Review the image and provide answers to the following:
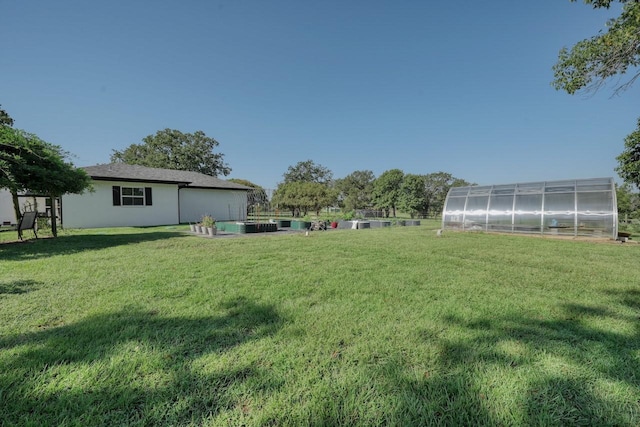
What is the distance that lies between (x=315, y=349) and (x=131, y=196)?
18.8m

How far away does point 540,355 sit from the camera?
2.18m

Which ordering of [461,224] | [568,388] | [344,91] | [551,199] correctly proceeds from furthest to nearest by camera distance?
1. [344,91]
2. [461,224]
3. [551,199]
4. [568,388]

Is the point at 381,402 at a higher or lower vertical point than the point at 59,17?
lower

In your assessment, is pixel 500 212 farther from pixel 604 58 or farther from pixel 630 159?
pixel 604 58

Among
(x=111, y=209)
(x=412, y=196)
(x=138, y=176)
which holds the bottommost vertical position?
(x=111, y=209)

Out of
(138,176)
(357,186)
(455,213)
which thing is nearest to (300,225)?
(455,213)

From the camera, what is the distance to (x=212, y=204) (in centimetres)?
2127

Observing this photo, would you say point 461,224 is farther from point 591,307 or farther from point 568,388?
point 568,388

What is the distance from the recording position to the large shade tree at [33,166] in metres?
6.75

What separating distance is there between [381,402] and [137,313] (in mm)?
2860

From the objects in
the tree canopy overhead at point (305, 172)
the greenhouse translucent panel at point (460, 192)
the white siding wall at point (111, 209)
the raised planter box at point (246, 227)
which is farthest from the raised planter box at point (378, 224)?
the tree canopy overhead at point (305, 172)

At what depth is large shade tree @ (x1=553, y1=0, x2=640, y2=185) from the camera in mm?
5770

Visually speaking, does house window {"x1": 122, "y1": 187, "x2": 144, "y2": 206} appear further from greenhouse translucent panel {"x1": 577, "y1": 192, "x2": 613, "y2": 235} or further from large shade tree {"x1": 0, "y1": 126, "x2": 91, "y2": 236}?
greenhouse translucent panel {"x1": 577, "y1": 192, "x2": 613, "y2": 235}

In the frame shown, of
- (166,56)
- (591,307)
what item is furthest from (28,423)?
(166,56)
